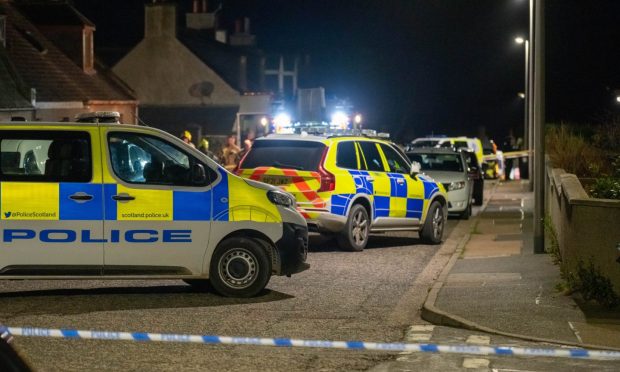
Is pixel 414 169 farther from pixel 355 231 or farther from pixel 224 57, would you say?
pixel 224 57

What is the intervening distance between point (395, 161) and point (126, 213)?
23.8 feet

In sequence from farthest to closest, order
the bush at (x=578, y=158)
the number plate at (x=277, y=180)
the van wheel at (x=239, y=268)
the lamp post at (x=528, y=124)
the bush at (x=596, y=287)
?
the lamp post at (x=528, y=124) < the bush at (x=578, y=158) < the number plate at (x=277, y=180) < the van wheel at (x=239, y=268) < the bush at (x=596, y=287)

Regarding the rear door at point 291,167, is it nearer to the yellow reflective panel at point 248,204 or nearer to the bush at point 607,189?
the yellow reflective panel at point 248,204

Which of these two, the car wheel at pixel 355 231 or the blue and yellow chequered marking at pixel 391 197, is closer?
the blue and yellow chequered marking at pixel 391 197

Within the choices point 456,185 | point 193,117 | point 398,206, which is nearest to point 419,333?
point 398,206

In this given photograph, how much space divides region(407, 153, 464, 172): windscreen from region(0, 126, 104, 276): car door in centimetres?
1361

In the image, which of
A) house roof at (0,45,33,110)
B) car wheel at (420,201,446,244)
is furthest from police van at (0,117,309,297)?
house roof at (0,45,33,110)

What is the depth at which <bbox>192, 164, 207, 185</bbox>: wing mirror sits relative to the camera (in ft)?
37.5

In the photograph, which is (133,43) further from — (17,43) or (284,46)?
(17,43)

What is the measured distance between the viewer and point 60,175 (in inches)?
439

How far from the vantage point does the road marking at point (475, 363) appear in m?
8.18

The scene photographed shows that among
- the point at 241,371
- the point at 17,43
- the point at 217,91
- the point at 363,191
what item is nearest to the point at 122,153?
the point at 241,371

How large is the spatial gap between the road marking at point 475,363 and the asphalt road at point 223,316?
555mm

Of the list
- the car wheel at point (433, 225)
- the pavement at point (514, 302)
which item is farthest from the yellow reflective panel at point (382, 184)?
the pavement at point (514, 302)
